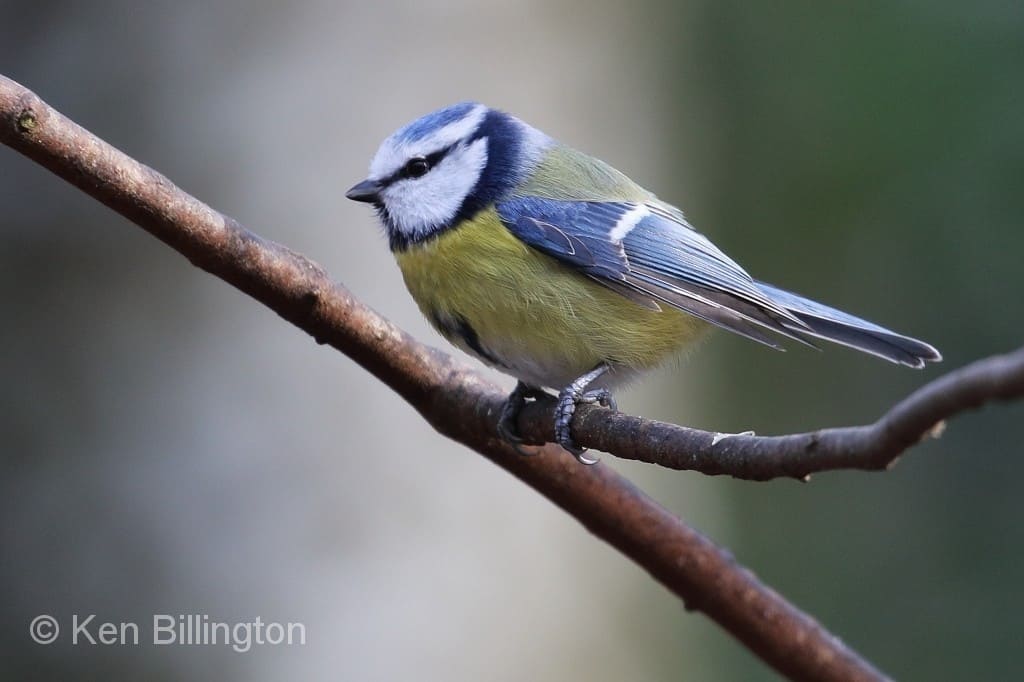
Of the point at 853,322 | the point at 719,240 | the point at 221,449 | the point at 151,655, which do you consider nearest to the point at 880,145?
the point at 719,240

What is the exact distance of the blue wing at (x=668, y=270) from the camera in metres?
1.18

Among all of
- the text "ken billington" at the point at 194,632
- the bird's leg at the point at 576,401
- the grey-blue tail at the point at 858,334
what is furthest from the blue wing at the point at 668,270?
the text "ken billington" at the point at 194,632

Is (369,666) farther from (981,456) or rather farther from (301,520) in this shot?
(981,456)

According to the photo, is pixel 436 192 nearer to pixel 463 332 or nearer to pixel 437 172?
pixel 437 172

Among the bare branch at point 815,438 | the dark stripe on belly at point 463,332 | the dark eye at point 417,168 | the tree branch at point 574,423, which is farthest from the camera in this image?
the dark eye at point 417,168

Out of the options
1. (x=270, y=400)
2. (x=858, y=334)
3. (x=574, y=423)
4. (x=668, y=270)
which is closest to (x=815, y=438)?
(x=574, y=423)

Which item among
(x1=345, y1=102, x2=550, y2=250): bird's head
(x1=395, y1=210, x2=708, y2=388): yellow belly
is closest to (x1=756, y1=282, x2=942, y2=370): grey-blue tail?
(x1=395, y1=210, x2=708, y2=388): yellow belly

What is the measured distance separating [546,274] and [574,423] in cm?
29

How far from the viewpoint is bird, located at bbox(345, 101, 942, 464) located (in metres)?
1.21

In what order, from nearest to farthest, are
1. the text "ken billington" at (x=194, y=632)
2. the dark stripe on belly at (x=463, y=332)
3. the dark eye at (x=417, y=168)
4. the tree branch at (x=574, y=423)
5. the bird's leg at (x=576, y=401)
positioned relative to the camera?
the tree branch at (x=574, y=423) → the bird's leg at (x=576, y=401) → the dark stripe on belly at (x=463, y=332) → the dark eye at (x=417, y=168) → the text "ken billington" at (x=194, y=632)

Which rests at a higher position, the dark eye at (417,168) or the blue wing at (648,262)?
the dark eye at (417,168)

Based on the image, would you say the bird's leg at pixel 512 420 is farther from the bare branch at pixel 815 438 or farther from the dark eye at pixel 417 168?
the dark eye at pixel 417 168

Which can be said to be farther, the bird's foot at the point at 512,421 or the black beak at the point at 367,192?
the black beak at the point at 367,192

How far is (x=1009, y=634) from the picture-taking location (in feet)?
7.84
